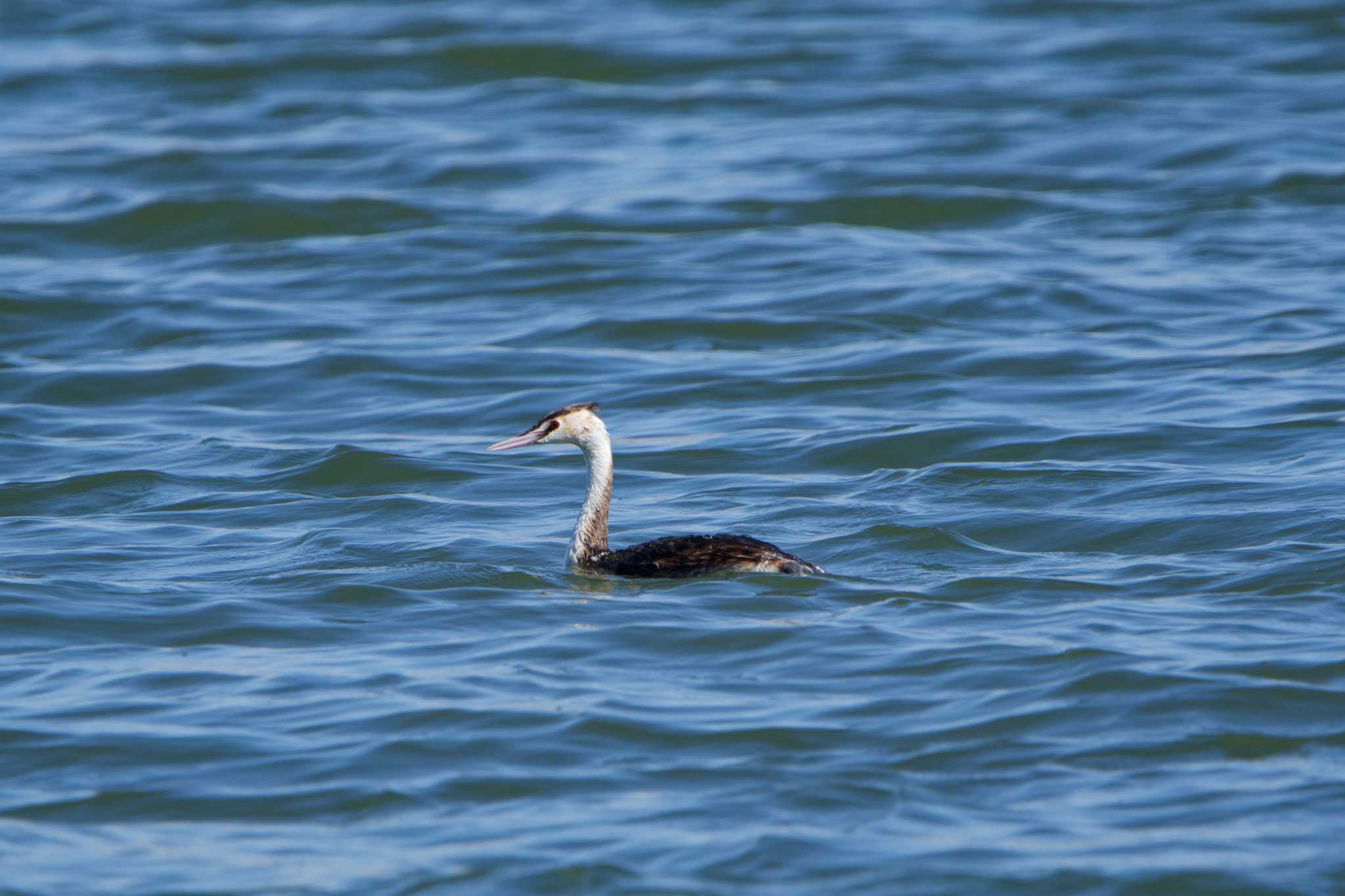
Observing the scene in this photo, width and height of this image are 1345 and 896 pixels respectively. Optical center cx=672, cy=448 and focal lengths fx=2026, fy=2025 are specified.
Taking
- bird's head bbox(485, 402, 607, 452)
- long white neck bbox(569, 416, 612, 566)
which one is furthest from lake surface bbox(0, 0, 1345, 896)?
bird's head bbox(485, 402, 607, 452)

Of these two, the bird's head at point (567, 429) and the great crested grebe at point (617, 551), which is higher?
the bird's head at point (567, 429)

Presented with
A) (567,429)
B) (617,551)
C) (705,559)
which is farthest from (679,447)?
(705,559)

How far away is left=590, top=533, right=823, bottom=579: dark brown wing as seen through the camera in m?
9.29

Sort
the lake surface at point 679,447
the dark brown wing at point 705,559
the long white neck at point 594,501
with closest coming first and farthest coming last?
the lake surface at point 679,447
the dark brown wing at point 705,559
the long white neck at point 594,501

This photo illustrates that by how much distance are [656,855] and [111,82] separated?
19455 millimetres

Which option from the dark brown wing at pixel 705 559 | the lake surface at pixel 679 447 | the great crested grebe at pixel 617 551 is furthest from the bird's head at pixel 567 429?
the dark brown wing at pixel 705 559

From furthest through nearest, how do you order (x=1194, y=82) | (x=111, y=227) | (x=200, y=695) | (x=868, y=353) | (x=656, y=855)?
(x=1194, y=82)
(x=111, y=227)
(x=868, y=353)
(x=200, y=695)
(x=656, y=855)

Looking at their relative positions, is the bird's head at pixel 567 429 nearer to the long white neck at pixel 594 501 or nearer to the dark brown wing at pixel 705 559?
the long white neck at pixel 594 501

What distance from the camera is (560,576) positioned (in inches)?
394

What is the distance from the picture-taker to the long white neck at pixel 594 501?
33.2 feet

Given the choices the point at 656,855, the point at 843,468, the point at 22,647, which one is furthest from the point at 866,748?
the point at 843,468

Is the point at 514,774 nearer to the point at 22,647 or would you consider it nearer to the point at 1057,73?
the point at 22,647

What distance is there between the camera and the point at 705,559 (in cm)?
939

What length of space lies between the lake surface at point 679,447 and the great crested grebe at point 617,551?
14 cm
